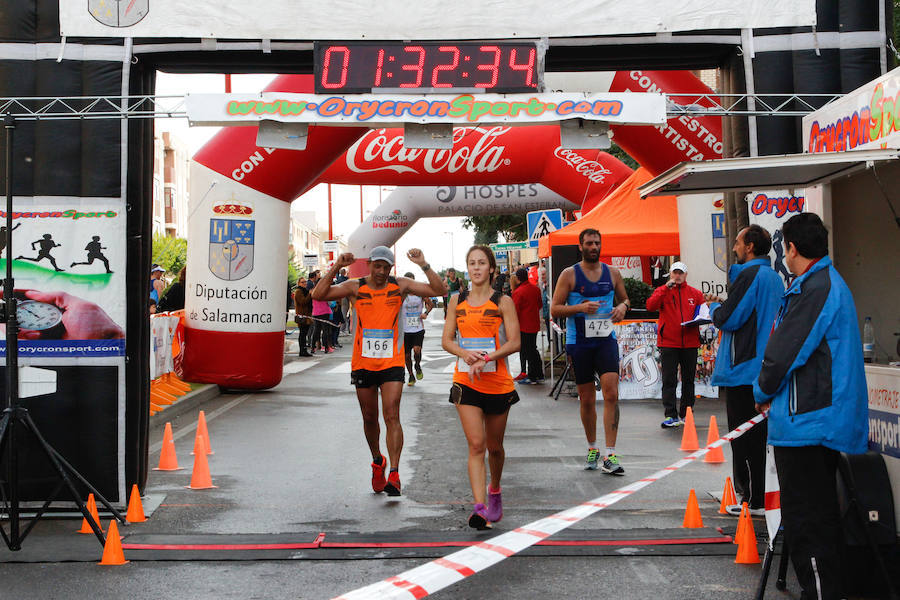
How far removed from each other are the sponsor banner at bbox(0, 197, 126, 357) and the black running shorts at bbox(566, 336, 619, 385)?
3680mm

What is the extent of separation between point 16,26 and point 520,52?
11.9 ft

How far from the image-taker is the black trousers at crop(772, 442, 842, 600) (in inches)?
190

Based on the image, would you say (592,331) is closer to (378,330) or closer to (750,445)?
(378,330)

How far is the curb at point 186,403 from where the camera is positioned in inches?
513

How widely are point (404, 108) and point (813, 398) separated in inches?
134

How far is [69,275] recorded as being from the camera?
7.63 metres

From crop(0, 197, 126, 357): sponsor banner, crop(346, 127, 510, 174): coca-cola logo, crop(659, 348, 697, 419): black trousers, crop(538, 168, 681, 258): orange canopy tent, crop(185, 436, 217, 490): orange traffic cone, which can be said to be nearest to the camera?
crop(0, 197, 126, 357): sponsor banner

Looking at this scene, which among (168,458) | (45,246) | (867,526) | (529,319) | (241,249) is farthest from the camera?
(529,319)

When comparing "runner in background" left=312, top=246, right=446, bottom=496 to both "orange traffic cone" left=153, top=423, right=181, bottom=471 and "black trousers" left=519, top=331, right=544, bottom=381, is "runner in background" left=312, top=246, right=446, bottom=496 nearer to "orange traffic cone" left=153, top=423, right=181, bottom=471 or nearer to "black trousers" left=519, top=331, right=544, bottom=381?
"orange traffic cone" left=153, top=423, right=181, bottom=471

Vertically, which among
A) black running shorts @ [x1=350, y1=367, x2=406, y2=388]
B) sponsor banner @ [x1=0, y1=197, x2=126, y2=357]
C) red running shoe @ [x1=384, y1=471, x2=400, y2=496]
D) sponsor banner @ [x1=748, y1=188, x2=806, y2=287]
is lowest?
red running shoe @ [x1=384, y1=471, x2=400, y2=496]

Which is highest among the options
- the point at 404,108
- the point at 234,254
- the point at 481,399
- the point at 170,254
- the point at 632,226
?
the point at 170,254

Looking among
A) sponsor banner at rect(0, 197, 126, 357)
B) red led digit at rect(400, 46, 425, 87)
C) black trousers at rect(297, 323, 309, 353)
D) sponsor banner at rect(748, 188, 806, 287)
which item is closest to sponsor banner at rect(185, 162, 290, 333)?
sponsor banner at rect(0, 197, 126, 357)

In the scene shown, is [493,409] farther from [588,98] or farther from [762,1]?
[762,1]

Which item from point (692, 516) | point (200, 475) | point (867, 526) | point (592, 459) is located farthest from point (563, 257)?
point (867, 526)
